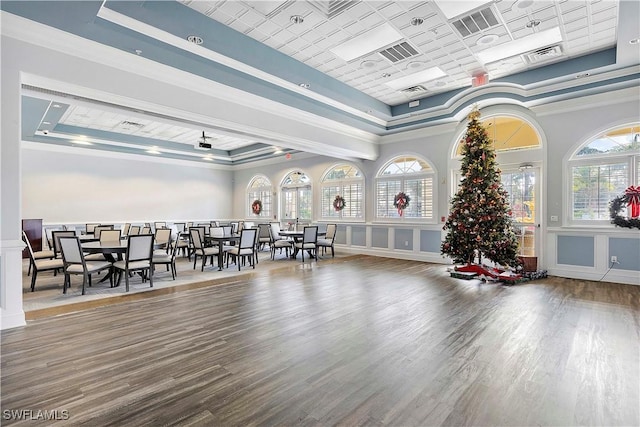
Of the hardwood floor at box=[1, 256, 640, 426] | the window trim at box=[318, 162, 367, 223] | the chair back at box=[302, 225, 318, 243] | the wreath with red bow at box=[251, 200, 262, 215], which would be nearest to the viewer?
the hardwood floor at box=[1, 256, 640, 426]

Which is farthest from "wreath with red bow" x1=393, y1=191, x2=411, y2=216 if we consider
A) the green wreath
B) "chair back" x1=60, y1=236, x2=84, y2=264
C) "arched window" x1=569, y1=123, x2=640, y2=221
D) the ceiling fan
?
"chair back" x1=60, y1=236, x2=84, y2=264

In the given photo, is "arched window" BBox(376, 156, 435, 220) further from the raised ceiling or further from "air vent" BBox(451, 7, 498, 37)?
"air vent" BBox(451, 7, 498, 37)

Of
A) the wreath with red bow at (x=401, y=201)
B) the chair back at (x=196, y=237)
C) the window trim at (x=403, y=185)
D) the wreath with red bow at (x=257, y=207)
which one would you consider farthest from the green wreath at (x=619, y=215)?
the wreath with red bow at (x=257, y=207)

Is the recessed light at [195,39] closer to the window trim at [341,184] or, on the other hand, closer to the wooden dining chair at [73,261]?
the wooden dining chair at [73,261]

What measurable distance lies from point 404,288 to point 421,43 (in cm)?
404

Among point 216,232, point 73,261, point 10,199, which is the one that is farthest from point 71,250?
point 216,232

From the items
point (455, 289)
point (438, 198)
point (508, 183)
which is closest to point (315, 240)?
point (438, 198)

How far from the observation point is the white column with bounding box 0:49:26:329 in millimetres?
3615

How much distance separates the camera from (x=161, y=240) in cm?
757

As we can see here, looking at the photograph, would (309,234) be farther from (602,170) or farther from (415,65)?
(602,170)

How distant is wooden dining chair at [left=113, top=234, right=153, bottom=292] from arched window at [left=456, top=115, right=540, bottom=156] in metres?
7.14

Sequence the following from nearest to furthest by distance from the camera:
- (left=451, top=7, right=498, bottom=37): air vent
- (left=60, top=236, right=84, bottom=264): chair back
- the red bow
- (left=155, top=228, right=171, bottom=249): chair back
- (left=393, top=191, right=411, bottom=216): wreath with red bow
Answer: (left=451, top=7, right=498, bottom=37): air vent < (left=60, top=236, right=84, bottom=264): chair back < the red bow < (left=155, top=228, right=171, bottom=249): chair back < (left=393, top=191, right=411, bottom=216): wreath with red bow

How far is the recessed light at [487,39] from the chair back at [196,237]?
260 inches

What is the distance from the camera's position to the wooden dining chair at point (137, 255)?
206 inches
